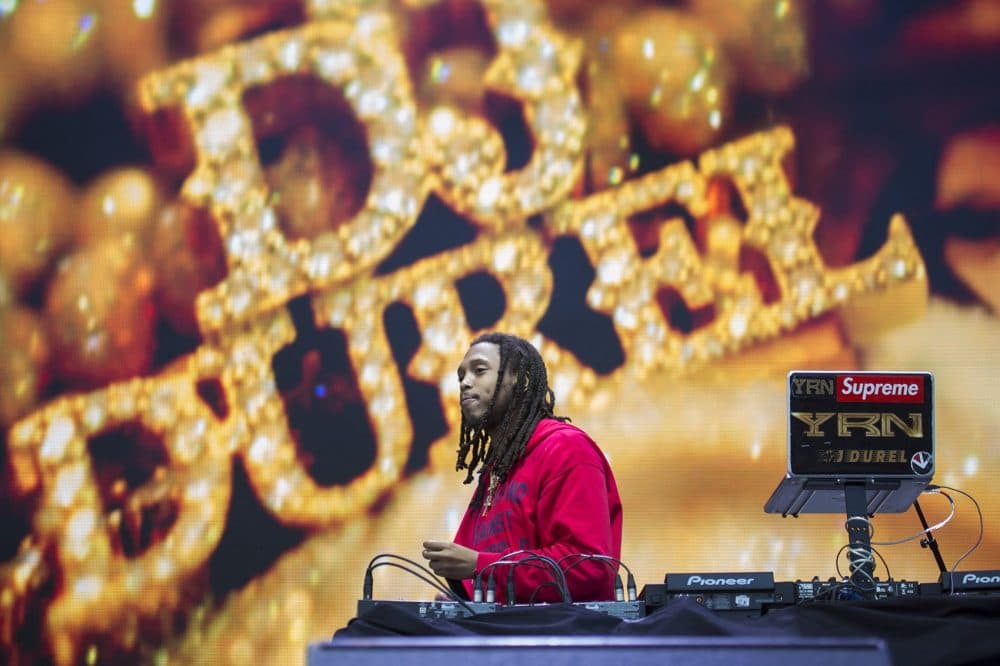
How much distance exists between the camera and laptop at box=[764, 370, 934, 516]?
251 cm

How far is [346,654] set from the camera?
1.52m

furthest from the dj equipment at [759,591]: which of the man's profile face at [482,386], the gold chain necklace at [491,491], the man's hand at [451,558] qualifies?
the man's profile face at [482,386]

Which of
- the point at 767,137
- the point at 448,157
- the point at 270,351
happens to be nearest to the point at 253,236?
the point at 270,351

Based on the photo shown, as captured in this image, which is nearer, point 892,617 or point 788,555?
point 892,617

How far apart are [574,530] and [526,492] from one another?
20 centimetres

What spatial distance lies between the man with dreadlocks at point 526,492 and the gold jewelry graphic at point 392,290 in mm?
1306

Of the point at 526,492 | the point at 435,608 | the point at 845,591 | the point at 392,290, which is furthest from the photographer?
the point at 392,290

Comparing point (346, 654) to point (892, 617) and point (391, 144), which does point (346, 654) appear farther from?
point (391, 144)

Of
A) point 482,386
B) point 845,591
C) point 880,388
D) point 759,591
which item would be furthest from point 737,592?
point 482,386

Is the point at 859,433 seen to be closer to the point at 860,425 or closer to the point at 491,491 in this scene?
the point at 860,425

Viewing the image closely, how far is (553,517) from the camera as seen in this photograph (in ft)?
8.53

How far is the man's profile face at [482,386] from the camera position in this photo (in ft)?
9.63

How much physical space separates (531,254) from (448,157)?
1.46ft

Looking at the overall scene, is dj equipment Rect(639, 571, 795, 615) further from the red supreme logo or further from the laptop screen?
the red supreme logo
